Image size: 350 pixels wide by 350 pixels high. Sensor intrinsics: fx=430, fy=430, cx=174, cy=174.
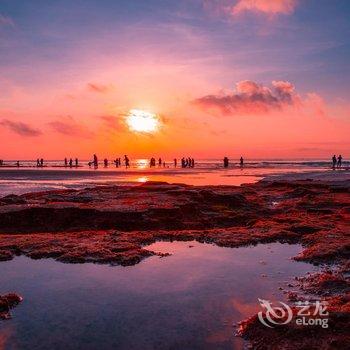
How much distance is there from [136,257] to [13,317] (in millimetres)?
5149

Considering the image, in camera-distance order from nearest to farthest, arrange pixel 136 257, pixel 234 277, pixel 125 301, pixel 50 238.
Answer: pixel 125 301, pixel 234 277, pixel 136 257, pixel 50 238

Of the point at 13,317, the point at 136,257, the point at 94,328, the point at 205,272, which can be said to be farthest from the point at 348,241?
the point at 13,317

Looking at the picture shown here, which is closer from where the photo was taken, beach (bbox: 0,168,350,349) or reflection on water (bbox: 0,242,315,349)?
reflection on water (bbox: 0,242,315,349)

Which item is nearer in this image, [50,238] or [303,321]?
[303,321]

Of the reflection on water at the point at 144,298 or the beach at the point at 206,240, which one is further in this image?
the beach at the point at 206,240

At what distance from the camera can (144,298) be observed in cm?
954

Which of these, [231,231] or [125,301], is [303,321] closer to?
[125,301]

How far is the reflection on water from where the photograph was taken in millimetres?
7500

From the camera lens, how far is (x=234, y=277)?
11141mm

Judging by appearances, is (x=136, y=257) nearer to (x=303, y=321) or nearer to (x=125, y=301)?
(x=125, y=301)

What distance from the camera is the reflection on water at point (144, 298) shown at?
7500 mm

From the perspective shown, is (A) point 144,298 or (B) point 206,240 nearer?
(A) point 144,298

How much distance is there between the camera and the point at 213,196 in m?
25.2

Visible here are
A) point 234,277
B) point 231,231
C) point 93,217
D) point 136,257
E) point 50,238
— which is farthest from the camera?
point 93,217
